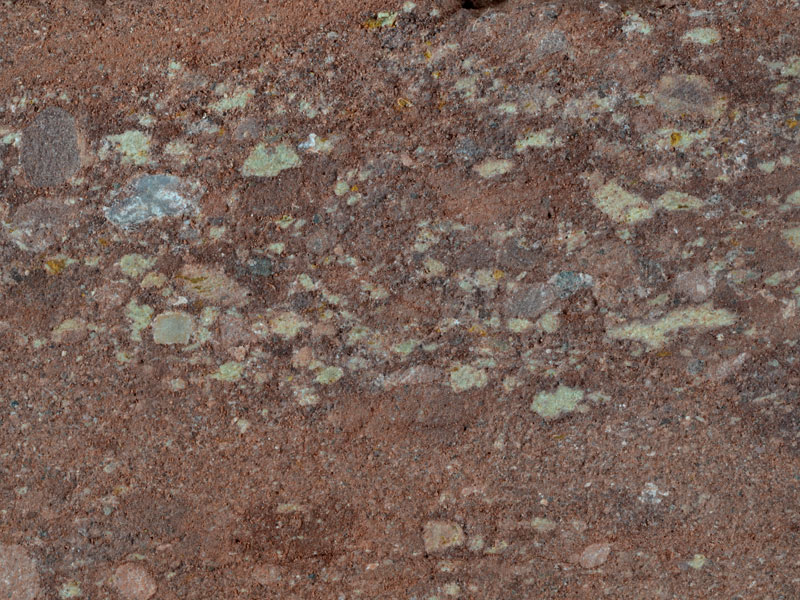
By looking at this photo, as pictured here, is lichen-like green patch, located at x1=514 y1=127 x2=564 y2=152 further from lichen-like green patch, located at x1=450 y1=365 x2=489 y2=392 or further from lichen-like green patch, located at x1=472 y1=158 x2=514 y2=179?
lichen-like green patch, located at x1=450 y1=365 x2=489 y2=392

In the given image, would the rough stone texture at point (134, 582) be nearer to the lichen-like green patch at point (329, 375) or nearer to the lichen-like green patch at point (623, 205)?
the lichen-like green patch at point (329, 375)

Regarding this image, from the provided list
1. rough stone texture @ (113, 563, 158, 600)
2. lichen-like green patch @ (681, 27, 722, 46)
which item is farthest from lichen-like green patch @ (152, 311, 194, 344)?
lichen-like green patch @ (681, 27, 722, 46)

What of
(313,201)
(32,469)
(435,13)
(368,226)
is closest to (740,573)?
(368,226)

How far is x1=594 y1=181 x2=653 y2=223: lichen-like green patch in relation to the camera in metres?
2.06

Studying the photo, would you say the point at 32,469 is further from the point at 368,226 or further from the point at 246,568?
the point at 368,226

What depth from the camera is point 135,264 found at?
7.14 feet

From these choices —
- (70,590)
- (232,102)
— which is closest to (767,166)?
(232,102)

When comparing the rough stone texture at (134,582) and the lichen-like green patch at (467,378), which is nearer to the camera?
the lichen-like green patch at (467,378)

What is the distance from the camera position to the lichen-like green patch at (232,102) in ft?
7.11

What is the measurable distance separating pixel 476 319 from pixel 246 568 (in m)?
1.11

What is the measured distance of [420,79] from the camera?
6.98ft

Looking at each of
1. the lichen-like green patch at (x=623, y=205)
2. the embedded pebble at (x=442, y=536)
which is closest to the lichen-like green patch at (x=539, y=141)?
the lichen-like green patch at (x=623, y=205)

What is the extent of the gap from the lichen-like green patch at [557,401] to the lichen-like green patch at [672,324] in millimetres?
213

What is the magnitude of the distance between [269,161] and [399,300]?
60cm
